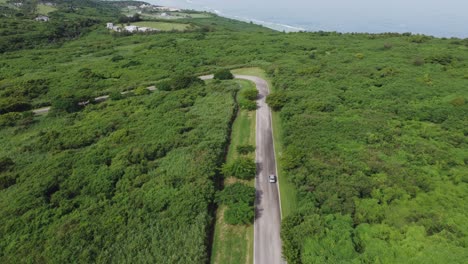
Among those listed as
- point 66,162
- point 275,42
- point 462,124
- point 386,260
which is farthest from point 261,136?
point 275,42

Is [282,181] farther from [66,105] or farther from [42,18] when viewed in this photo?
[42,18]

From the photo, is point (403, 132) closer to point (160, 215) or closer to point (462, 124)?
point (462, 124)

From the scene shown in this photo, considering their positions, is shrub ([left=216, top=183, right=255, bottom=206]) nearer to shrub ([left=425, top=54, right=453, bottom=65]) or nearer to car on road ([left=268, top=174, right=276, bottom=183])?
car on road ([left=268, top=174, right=276, bottom=183])

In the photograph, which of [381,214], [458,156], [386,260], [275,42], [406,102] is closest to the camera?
[386,260]

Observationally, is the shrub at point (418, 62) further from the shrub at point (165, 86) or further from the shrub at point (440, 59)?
the shrub at point (165, 86)

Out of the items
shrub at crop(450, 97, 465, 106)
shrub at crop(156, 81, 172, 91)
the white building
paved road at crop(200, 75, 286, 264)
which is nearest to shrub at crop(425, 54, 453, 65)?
shrub at crop(450, 97, 465, 106)

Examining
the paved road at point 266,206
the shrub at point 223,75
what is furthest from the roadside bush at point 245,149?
the shrub at point 223,75
